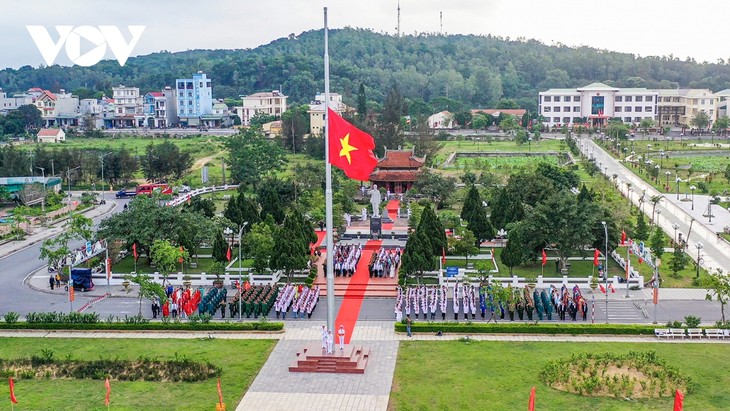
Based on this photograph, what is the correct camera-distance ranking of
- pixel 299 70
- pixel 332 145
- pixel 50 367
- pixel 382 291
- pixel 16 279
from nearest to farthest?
pixel 332 145 → pixel 50 367 → pixel 382 291 → pixel 16 279 → pixel 299 70

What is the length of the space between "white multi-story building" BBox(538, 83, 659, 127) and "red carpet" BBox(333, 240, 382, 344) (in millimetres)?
73727

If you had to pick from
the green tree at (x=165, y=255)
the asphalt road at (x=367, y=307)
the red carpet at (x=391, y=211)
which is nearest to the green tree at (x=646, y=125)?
the red carpet at (x=391, y=211)

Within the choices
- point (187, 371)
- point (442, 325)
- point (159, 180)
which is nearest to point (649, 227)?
point (442, 325)

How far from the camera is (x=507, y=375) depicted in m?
24.0

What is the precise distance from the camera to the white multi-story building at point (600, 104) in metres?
107

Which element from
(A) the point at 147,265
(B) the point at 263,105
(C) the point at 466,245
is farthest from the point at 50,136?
(C) the point at 466,245

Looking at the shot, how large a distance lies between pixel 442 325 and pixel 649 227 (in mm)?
20821

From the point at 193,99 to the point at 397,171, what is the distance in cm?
6565

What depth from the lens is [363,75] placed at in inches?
5541

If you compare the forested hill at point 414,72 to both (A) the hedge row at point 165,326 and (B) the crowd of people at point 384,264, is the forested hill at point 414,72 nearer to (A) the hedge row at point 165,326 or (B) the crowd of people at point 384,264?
(B) the crowd of people at point 384,264

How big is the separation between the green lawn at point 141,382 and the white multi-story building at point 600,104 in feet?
286

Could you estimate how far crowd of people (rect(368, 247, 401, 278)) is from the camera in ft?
117

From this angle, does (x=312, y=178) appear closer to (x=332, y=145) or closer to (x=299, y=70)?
(x=332, y=145)

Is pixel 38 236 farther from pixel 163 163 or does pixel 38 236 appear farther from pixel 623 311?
pixel 623 311
